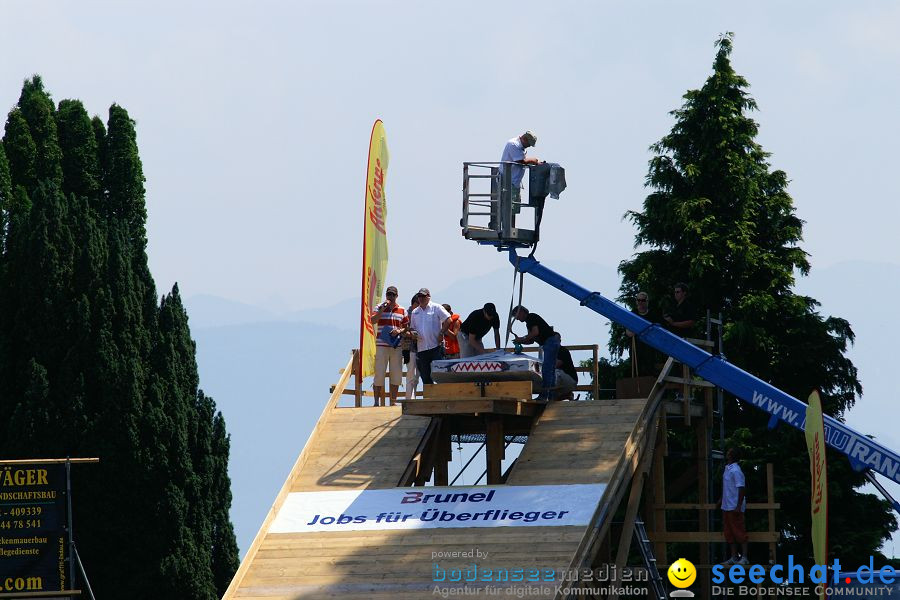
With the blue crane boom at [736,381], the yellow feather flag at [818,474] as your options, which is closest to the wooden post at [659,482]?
the blue crane boom at [736,381]

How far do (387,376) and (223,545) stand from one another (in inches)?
307

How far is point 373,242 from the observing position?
84.9 feet

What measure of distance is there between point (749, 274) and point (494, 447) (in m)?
13.8

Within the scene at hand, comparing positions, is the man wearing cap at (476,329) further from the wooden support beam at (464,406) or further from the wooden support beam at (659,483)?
the wooden support beam at (659,483)

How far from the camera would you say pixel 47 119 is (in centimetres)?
3597

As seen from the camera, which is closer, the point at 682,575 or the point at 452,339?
the point at 682,575

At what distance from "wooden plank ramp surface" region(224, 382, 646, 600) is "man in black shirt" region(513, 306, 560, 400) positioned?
561mm

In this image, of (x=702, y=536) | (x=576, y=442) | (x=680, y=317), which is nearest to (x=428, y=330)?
(x=576, y=442)

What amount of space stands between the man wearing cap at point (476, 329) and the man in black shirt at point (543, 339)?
0.39 metres

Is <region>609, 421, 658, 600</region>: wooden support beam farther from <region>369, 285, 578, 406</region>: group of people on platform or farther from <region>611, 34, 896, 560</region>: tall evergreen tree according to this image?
<region>611, 34, 896, 560</region>: tall evergreen tree

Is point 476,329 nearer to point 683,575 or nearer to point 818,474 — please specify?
point 683,575

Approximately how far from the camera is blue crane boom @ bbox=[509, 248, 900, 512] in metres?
22.2

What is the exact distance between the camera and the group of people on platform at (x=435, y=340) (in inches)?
961

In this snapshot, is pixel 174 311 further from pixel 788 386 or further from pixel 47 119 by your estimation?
pixel 788 386
